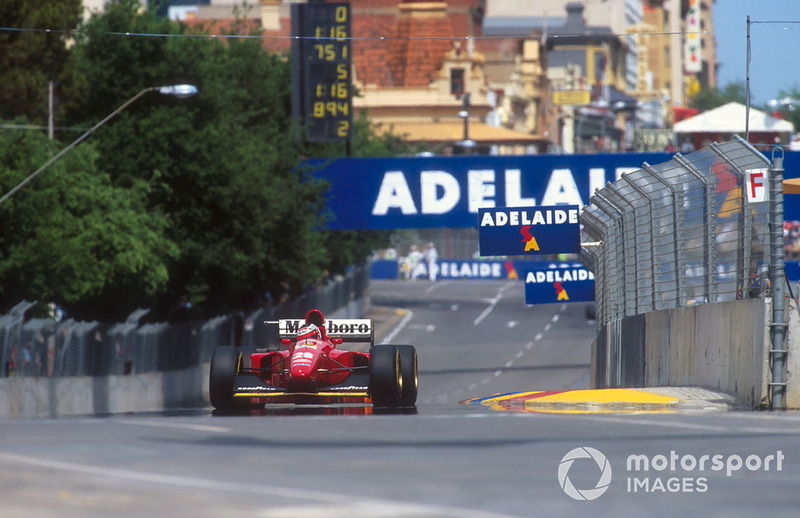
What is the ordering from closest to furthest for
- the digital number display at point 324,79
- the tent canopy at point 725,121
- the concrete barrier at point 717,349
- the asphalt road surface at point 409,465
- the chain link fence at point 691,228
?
the asphalt road surface at point 409,465 < the concrete barrier at point 717,349 < the chain link fence at point 691,228 < the digital number display at point 324,79 < the tent canopy at point 725,121

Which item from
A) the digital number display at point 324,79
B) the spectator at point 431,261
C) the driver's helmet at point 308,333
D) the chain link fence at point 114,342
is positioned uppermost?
the digital number display at point 324,79

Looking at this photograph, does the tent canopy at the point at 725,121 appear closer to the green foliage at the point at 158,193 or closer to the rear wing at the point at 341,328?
the green foliage at the point at 158,193

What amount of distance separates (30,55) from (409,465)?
3795cm

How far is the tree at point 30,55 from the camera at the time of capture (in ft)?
140

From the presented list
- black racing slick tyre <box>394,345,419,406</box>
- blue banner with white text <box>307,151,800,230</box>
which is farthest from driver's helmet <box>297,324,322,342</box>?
blue banner with white text <box>307,151,800,230</box>

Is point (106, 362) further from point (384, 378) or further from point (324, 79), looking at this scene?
point (324, 79)

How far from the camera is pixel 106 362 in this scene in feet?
99.3

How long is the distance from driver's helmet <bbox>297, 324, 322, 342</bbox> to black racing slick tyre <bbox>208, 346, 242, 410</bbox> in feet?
2.97

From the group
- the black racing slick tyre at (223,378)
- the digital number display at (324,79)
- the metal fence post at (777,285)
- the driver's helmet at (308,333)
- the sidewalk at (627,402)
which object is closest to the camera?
the metal fence post at (777,285)

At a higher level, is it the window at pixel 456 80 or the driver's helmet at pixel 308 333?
the window at pixel 456 80

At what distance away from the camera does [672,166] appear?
16797 mm

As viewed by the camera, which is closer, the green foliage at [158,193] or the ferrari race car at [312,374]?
the ferrari race car at [312,374]

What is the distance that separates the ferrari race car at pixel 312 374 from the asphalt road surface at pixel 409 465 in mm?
2844

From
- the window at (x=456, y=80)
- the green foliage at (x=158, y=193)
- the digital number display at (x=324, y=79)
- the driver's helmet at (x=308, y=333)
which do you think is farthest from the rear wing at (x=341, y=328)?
the window at (x=456, y=80)
